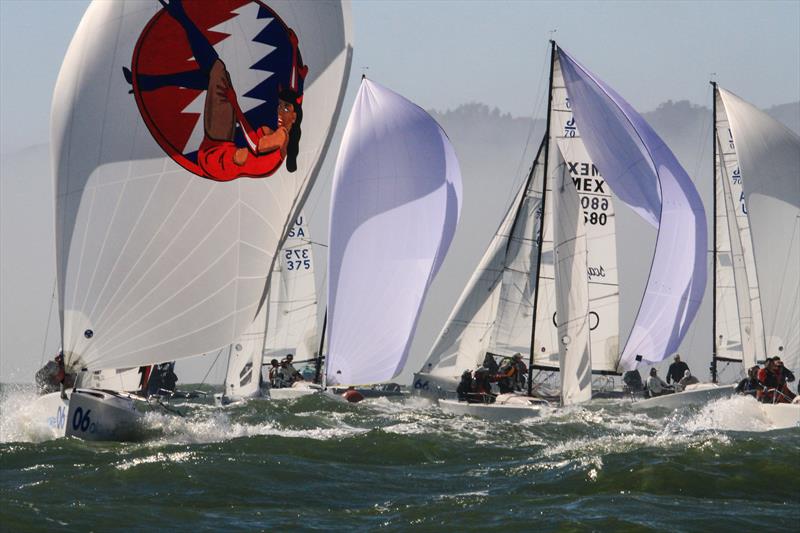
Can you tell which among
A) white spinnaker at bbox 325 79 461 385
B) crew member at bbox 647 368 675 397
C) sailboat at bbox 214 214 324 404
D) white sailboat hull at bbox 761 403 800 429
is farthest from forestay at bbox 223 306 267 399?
white sailboat hull at bbox 761 403 800 429

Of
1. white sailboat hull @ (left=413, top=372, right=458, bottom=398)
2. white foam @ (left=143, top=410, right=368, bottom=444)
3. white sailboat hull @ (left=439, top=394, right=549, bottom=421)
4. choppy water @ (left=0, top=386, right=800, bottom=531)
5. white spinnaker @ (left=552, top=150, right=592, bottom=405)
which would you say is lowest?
choppy water @ (left=0, top=386, right=800, bottom=531)

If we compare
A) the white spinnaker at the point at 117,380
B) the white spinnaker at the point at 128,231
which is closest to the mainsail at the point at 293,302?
the white spinnaker at the point at 117,380

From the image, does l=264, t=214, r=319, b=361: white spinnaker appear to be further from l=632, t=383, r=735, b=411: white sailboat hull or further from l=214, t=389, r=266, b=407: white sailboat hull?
l=632, t=383, r=735, b=411: white sailboat hull

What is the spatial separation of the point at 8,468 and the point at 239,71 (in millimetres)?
6083

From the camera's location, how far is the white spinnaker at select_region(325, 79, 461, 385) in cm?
3122

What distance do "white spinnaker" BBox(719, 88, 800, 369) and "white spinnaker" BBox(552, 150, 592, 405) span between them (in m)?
8.36

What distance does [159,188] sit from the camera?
694 inches

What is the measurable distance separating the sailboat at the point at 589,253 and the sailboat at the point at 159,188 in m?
9.22

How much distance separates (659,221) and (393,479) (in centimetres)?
1760

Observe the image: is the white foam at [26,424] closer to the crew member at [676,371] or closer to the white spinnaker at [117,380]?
the white spinnaker at [117,380]

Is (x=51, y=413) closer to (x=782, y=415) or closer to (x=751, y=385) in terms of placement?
(x=782, y=415)

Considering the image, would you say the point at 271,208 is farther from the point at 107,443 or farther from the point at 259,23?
the point at 107,443

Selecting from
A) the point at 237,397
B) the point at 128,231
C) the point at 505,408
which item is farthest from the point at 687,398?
the point at 128,231

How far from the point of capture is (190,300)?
1769cm
